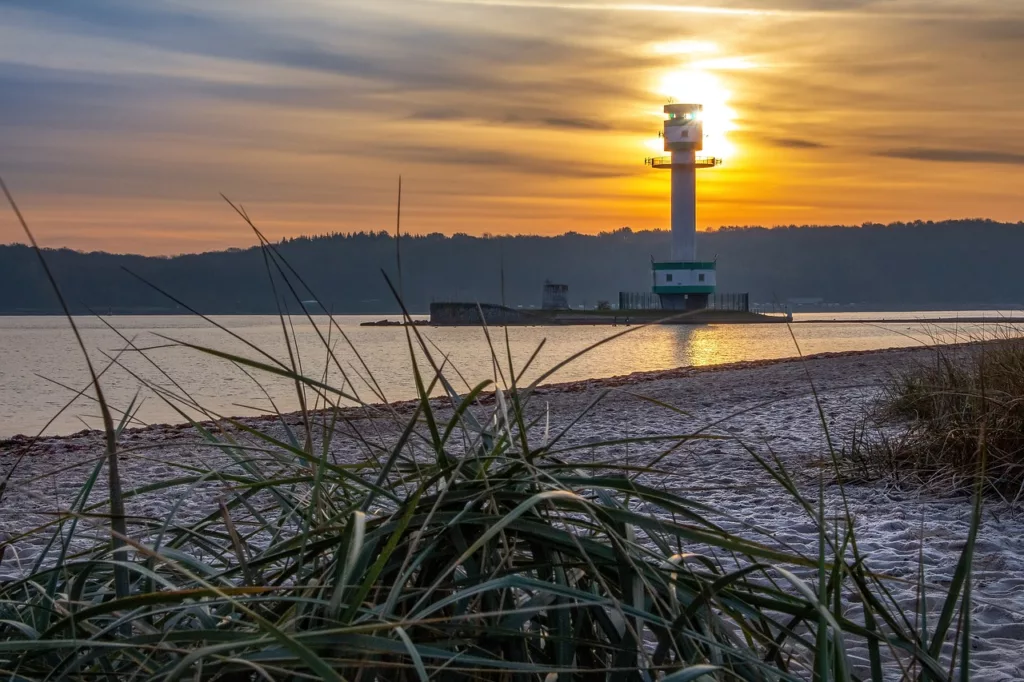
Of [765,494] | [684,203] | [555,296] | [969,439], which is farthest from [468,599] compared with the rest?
[555,296]

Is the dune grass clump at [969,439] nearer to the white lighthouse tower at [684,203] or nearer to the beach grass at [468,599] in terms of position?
the beach grass at [468,599]

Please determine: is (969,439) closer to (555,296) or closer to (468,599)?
(468,599)

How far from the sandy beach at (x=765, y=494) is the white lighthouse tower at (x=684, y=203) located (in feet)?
131

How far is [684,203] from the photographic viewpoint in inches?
1933

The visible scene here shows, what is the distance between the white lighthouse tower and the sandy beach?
131 feet

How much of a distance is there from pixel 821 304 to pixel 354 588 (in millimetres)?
140924

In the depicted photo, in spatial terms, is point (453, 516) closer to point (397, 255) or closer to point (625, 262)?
point (397, 255)

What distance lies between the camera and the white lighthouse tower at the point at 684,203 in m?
48.6

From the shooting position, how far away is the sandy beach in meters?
2.07

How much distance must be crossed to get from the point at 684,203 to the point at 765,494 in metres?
46.3

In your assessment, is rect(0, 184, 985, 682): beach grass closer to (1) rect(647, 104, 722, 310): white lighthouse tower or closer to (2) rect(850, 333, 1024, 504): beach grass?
(2) rect(850, 333, 1024, 504): beach grass

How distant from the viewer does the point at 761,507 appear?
13.1 feet

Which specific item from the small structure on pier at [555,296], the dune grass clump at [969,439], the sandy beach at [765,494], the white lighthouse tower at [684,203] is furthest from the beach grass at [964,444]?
the small structure on pier at [555,296]

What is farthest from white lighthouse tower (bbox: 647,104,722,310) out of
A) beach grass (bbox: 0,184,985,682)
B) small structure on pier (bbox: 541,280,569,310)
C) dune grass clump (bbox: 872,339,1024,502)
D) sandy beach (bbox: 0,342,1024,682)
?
beach grass (bbox: 0,184,985,682)
